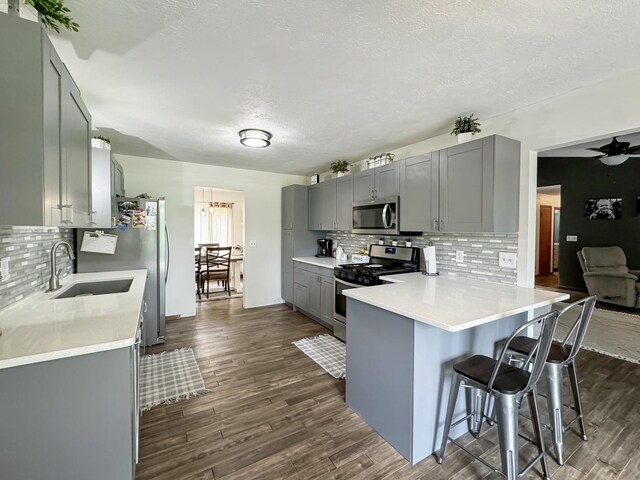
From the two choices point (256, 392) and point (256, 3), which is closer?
point (256, 3)

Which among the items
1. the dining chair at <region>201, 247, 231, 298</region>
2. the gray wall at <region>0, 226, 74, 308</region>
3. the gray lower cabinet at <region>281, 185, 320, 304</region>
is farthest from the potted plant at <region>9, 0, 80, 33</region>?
the dining chair at <region>201, 247, 231, 298</region>

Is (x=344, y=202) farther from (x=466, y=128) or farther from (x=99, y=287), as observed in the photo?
(x=99, y=287)

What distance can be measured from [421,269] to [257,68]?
2570mm

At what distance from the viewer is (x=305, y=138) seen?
3.16 metres

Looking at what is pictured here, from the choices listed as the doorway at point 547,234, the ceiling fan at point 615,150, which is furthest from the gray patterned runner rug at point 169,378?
the doorway at point 547,234

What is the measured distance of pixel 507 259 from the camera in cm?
248

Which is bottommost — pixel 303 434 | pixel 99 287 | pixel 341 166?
pixel 303 434

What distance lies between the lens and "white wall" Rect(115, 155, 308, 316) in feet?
13.5

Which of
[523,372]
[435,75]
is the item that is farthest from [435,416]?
[435,75]

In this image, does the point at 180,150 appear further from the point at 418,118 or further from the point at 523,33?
the point at 523,33

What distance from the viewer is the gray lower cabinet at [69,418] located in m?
1.08

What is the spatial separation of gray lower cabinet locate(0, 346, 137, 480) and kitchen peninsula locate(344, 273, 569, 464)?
1392 mm

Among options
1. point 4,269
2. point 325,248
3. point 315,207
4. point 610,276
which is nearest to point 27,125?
point 4,269

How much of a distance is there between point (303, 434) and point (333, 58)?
241 centimetres
